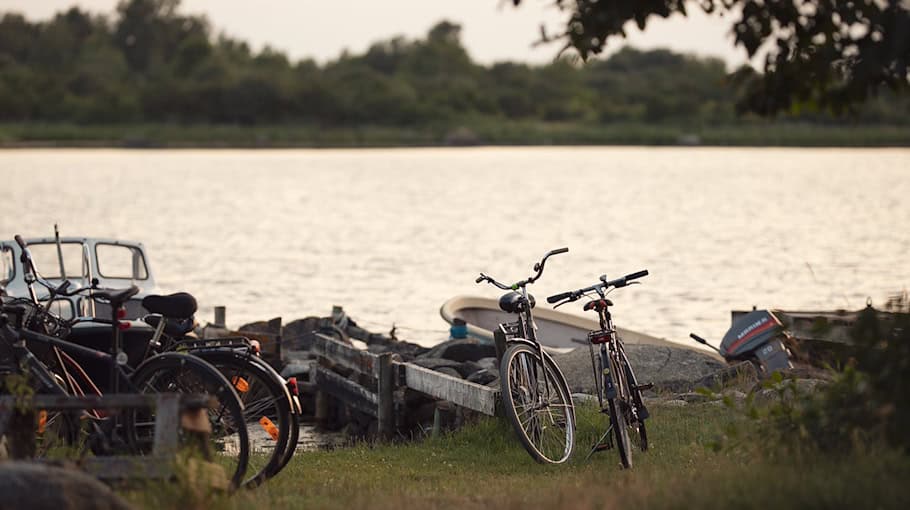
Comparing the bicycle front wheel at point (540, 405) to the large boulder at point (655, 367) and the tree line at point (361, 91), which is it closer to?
the large boulder at point (655, 367)

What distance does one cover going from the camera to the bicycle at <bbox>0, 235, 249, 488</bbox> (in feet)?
26.5

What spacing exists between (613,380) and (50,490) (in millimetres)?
4543

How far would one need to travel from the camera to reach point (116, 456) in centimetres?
765

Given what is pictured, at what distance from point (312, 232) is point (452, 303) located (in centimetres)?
3664

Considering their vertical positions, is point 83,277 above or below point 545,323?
above

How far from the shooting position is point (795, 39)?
7875 millimetres

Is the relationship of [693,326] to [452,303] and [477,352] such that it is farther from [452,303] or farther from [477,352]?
[477,352]

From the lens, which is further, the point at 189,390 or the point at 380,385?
the point at 380,385

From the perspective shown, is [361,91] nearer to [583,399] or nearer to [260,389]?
[583,399]

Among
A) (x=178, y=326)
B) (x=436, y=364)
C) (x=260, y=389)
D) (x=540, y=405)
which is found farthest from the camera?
(x=436, y=364)

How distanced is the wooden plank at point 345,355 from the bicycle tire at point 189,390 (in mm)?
5683

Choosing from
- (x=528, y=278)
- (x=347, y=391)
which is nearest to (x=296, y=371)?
(x=347, y=391)

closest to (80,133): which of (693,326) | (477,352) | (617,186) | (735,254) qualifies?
(617,186)

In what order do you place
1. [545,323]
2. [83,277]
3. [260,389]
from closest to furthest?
[260,389]
[83,277]
[545,323]
